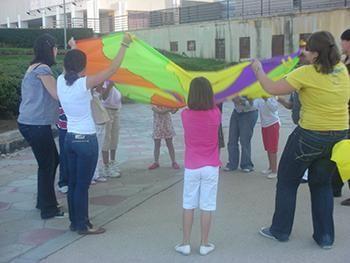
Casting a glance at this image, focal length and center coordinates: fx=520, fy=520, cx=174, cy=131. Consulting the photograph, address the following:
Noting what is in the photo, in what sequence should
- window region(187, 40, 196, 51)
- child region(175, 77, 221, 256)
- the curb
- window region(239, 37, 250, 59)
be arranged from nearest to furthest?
child region(175, 77, 221, 256), the curb, window region(239, 37, 250, 59), window region(187, 40, 196, 51)

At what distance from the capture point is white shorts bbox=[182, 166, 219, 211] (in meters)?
4.52

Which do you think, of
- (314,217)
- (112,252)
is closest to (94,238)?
(112,252)

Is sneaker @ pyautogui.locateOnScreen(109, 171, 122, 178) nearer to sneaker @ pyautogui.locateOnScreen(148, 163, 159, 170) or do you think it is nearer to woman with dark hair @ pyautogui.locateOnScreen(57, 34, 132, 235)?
sneaker @ pyautogui.locateOnScreen(148, 163, 159, 170)

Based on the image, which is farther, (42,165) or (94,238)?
(42,165)

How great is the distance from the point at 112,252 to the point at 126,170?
337 cm

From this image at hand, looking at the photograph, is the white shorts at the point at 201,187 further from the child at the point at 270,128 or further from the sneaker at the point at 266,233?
the child at the point at 270,128

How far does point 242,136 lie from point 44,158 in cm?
314

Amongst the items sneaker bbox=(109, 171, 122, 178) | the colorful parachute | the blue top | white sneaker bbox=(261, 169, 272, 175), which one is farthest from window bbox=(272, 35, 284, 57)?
the blue top

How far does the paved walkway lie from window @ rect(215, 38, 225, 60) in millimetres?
19284

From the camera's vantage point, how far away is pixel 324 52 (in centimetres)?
435

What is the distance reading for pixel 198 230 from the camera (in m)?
5.17

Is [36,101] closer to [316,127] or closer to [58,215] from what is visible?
[58,215]

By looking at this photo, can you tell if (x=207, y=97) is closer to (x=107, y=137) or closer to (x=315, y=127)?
(x=315, y=127)

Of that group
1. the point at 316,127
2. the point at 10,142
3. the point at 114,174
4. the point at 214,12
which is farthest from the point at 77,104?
the point at 214,12
